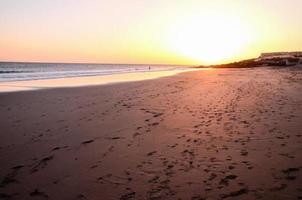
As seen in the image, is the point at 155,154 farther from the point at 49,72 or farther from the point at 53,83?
the point at 49,72

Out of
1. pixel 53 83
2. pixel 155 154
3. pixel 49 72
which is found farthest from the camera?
pixel 49 72

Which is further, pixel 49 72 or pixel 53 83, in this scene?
pixel 49 72

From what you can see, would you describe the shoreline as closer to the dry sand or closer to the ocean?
the ocean

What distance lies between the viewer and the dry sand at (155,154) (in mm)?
4520

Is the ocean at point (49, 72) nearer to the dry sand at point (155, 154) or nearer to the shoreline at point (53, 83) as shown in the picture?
the shoreline at point (53, 83)

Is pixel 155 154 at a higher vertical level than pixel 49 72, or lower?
higher

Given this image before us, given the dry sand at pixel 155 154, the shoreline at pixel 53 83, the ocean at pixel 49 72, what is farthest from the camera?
the ocean at pixel 49 72

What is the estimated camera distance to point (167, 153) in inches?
237

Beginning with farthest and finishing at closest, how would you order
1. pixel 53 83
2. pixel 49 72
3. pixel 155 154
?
pixel 49 72
pixel 53 83
pixel 155 154

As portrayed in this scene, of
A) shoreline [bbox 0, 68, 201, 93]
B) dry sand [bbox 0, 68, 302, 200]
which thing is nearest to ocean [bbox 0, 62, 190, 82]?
shoreline [bbox 0, 68, 201, 93]

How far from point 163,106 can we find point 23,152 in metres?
6.01

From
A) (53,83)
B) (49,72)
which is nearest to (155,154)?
(53,83)

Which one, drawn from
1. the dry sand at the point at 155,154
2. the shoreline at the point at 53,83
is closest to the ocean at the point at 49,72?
the shoreline at the point at 53,83

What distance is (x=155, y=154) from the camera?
6000 millimetres
